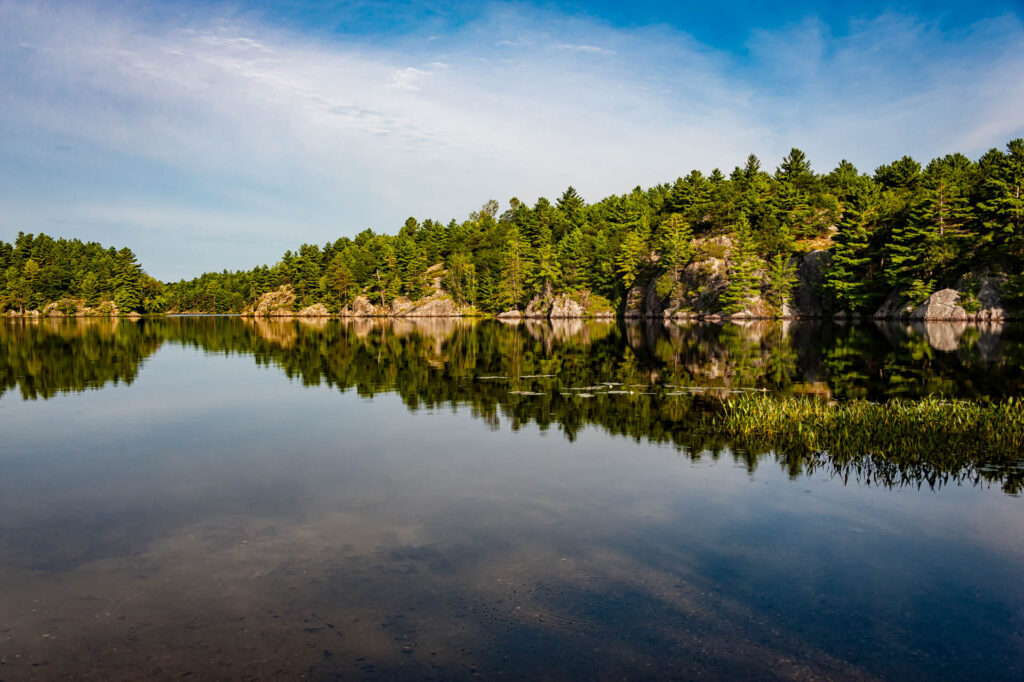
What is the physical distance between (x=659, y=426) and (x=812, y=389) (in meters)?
10.2

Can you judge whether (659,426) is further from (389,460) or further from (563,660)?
(563,660)

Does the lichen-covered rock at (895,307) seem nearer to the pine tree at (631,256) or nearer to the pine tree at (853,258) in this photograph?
the pine tree at (853,258)

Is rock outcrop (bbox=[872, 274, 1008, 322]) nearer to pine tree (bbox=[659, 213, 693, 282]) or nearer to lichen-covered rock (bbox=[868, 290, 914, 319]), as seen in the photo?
lichen-covered rock (bbox=[868, 290, 914, 319])

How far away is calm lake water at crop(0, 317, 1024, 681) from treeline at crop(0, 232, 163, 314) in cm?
18352

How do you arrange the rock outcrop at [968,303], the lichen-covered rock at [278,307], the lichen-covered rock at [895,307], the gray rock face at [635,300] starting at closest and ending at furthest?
the rock outcrop at [968,303], the lichen-covered rock at [895,307], the gray rock face at [635,300], the lichen-covered rock at [278,307]

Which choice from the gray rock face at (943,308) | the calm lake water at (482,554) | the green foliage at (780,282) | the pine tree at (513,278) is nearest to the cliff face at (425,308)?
the pine tree at (513,278)

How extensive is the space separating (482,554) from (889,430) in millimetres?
13578

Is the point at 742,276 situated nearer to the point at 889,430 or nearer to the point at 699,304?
the point at 699,304

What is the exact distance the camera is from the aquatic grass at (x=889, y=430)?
16047mm

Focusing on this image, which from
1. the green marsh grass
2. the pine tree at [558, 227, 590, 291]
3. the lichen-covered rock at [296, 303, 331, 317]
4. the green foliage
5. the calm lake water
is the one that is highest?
the pine tree at [558, 227, 590, 291]

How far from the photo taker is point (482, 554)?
992 cm

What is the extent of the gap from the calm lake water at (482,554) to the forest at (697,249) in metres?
74.2

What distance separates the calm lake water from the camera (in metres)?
7.09

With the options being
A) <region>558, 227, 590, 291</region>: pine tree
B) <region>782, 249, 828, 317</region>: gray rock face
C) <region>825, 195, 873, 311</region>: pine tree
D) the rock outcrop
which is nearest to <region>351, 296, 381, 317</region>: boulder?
<region>558, 227, 590, 291</region>: pine tree
